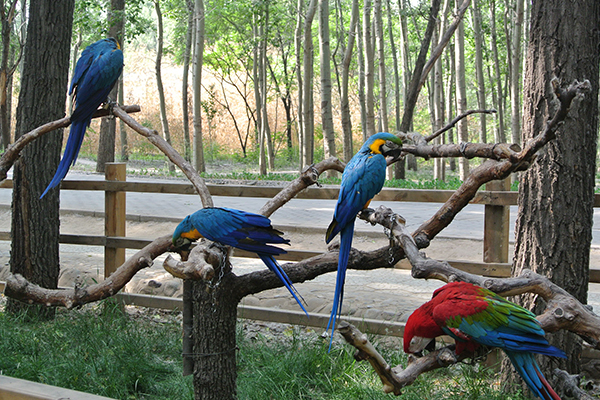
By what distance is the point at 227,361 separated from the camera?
2.37 metres

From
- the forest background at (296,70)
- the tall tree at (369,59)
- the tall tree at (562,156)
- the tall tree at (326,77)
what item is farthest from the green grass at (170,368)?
the tall tree at (369,59)

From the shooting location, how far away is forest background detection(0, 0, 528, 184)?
10938mm

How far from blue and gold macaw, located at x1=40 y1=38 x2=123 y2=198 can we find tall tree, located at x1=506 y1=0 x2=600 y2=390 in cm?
228

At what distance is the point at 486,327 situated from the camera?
149cm

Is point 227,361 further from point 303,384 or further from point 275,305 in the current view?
point 275,305

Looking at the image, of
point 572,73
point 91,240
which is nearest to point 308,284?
point 91,240

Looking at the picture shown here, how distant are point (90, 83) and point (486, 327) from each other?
88.4 inches

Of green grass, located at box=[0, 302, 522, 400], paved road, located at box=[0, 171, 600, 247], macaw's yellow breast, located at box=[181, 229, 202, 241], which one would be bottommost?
green grass, located at box=[0, 302, 522, 400]

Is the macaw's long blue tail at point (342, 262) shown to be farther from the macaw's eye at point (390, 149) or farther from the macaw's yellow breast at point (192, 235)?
the macaw's yellow breast at point (192, 235)

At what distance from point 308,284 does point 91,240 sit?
212 centimetres

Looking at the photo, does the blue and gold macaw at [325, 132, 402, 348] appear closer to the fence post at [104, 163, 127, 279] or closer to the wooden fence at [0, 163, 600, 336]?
the wooden fence at [0, 163, 600, 336]

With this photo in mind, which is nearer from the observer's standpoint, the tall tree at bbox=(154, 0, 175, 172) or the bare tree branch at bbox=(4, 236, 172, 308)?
the bare tree branch at bbox=(4, 236, 172, 308)

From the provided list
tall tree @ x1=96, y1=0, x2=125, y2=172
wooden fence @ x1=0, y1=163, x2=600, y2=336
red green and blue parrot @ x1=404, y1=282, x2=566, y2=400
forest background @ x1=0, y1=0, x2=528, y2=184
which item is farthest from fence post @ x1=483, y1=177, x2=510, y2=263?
tall tree @ x1=96, y1=0, x2=125, y2=172

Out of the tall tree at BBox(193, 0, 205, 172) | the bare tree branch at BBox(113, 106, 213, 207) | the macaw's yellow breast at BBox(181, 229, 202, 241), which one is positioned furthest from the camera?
the tall tree at BBox(193, 0, 205, 172)
